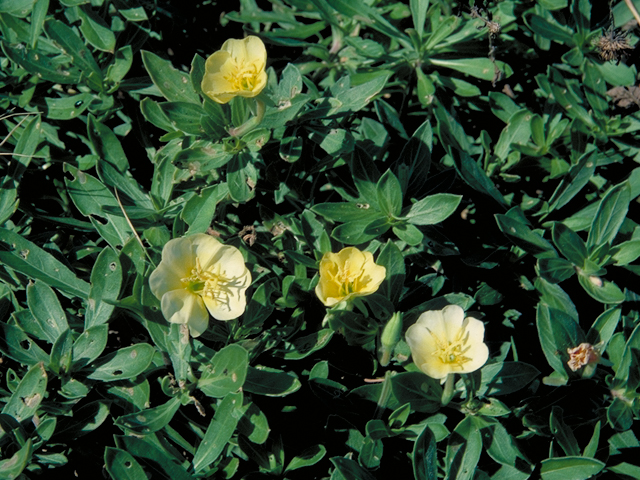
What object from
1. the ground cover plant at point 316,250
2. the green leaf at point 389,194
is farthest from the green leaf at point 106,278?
the green leaf at point 389,194

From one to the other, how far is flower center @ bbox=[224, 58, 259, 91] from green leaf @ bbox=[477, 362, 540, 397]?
1.23m

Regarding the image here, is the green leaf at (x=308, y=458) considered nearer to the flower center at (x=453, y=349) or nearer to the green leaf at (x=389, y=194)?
the flower center at (x=453, y=349)

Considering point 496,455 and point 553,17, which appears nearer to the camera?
point 496,455

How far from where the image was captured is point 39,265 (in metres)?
2.03

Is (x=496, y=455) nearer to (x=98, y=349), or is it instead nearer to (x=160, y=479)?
(x=160, y=479)

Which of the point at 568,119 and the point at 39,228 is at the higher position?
the point at 568,119

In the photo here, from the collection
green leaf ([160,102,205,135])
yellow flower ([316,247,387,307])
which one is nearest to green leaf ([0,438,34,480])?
yellow flower ([316,247,387,307])

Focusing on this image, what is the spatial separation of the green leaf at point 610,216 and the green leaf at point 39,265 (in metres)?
1.85

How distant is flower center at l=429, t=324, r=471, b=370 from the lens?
71.8 inches

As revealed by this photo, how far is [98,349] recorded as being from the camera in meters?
1.91

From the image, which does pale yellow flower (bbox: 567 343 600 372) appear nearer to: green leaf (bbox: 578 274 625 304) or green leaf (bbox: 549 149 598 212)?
green leaf (bbox: 578 274 625 304)

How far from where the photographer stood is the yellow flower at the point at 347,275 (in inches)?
73.3

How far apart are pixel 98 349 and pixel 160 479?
46 centimetres

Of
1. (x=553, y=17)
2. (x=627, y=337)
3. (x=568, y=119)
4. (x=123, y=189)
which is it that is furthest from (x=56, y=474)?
(x=553, y=17)
